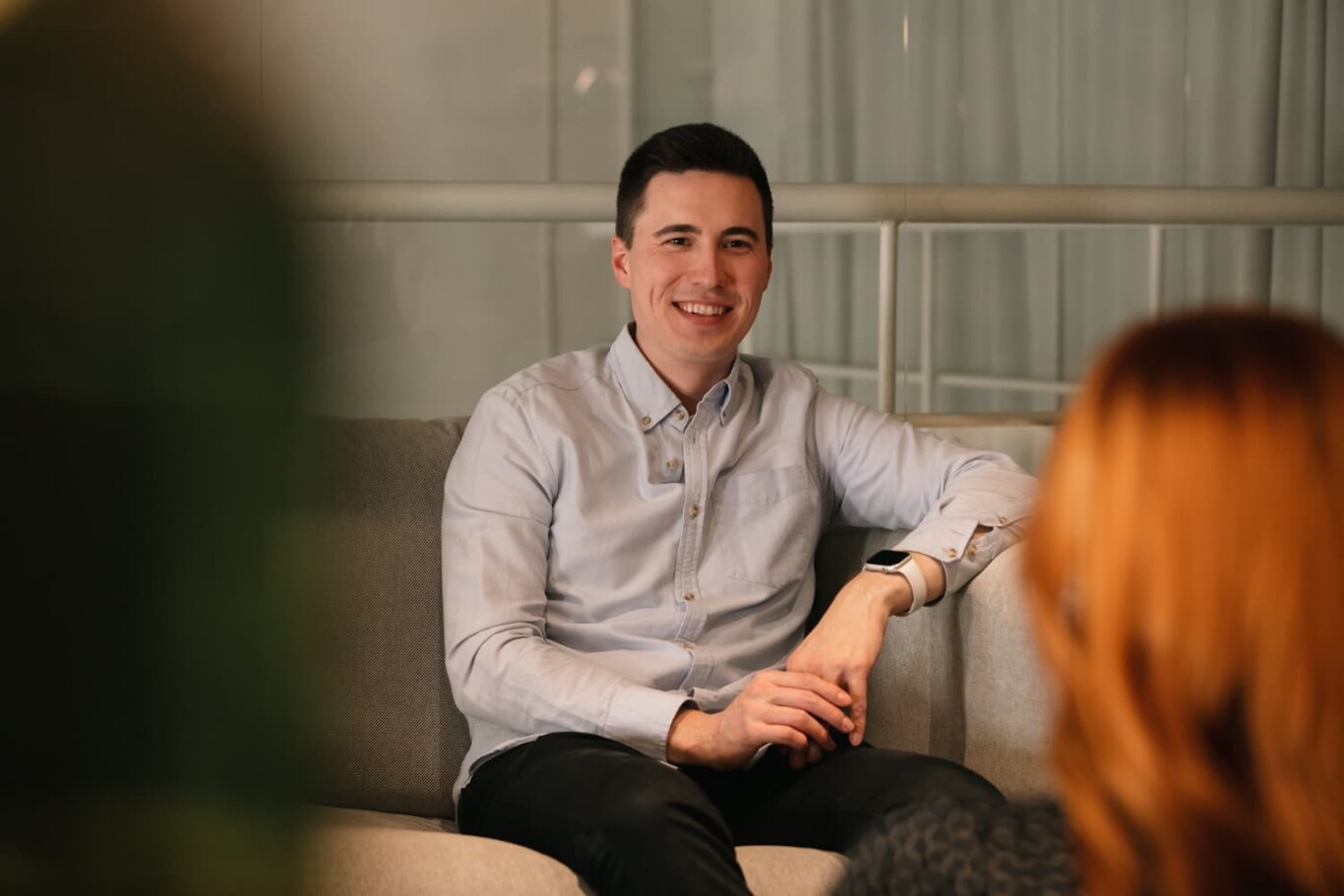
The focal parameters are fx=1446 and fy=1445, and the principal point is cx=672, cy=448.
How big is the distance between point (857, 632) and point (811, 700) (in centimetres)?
13

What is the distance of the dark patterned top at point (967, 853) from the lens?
68 centimetres

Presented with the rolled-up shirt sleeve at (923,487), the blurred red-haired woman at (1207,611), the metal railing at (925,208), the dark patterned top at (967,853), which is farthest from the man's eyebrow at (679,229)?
the blurred red-haired woman at (1207,611)

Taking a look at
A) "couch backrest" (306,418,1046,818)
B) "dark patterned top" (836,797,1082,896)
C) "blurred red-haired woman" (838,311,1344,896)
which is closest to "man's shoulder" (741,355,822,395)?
"couch backrest" (306,418,1046,818)

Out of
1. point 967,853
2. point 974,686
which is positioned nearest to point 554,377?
point 974,686

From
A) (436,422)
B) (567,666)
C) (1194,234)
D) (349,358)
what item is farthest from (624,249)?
(349,358)

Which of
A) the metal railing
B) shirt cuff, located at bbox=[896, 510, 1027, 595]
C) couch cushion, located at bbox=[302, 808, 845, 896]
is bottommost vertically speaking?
couch cushion, located at bbox=[302, 808, 845, 896]

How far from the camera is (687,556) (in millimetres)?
1793

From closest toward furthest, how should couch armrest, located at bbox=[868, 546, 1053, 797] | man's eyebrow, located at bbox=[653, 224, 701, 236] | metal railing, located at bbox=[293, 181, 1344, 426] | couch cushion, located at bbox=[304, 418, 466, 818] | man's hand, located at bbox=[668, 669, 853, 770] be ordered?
man's hand, located at bbox=[668, 669, 853, 770], couch armrest, located at bbox=[868, 546, 1053, 797], couch cushion, located at bbox=[304, 418, 466, 818], man's eyebrow, located at bbox=[653, 224, 701, 236], metal railing, located at bbox=[293, 181, 1344, 426]

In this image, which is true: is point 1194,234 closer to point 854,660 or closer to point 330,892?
point 854,660

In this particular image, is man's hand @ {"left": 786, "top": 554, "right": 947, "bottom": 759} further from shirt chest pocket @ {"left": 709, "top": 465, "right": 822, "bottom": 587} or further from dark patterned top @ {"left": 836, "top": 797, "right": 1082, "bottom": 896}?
dark patterned top @ {"left": 836, "top": 797, "right": 1082, "bottom": 896}

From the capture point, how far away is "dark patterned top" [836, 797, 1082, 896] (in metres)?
0.68

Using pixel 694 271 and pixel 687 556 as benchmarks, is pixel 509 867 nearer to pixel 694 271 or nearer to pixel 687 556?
pixel 687 556

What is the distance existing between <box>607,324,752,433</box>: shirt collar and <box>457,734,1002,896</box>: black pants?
0.44 m

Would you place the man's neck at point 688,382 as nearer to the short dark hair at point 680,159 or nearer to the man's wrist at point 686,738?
the short dark hair at point 680,159
